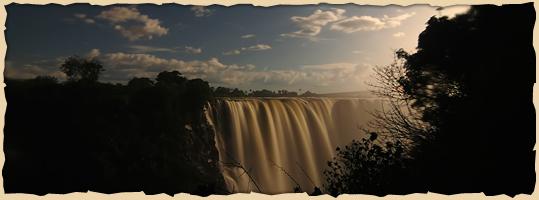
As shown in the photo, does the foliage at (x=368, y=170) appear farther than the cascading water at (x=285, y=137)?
No

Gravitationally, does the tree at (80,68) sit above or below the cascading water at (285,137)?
above

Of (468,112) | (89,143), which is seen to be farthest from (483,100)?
(89,143)

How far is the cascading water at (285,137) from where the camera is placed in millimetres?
3863

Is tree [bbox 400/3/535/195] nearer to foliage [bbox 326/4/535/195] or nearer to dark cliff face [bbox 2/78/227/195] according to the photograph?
foliage [bbox 326/4/535/195]

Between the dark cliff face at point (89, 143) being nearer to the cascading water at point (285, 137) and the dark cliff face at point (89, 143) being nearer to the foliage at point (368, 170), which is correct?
the cascading water at point (285, 137)

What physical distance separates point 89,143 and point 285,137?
1.46m

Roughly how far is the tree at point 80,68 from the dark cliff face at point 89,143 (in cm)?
6

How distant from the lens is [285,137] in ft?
13.0

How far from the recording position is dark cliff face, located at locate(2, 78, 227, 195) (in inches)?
147

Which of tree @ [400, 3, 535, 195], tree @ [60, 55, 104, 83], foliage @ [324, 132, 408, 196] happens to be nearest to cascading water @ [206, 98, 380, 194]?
foliage @ [324, 132, 408, 196]

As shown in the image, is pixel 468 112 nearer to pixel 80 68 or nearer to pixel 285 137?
pixel 285 137

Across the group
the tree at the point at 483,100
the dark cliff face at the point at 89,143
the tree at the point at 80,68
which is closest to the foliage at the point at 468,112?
the tree at the point at 483,100

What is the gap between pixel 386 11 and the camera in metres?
3.85

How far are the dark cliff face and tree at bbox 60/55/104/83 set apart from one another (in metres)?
0.06
